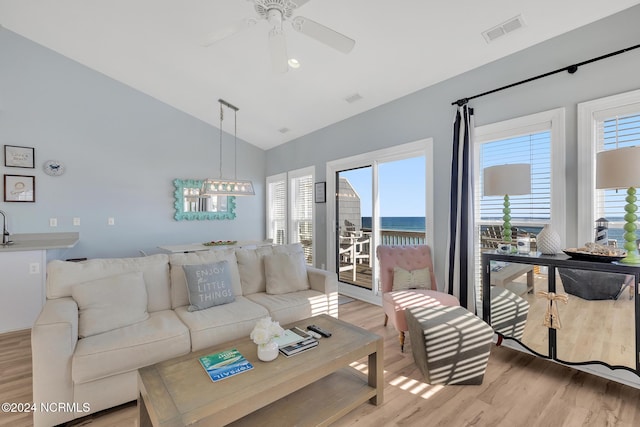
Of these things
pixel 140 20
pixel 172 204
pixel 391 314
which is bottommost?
pixel 391 314

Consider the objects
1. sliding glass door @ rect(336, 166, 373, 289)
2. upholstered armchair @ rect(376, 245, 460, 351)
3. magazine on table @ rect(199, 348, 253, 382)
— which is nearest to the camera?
magazine on table @ rect(199, 348, 253, 382)

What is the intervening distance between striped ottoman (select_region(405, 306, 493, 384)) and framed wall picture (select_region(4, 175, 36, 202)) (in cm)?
531

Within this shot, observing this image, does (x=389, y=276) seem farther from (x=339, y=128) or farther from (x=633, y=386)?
(x=339, y=128)

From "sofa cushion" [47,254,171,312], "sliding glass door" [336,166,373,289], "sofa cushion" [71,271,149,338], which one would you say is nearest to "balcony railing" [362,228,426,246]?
"sliding glass door" [336,166,373,289]

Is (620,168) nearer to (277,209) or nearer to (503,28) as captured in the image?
(503,28)

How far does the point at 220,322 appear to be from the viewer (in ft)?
7.50

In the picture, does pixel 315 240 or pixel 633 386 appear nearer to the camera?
pixel 633 386

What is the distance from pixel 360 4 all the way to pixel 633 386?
3.51 m

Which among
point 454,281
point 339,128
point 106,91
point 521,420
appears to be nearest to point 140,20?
point 106,91

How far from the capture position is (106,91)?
4680 millimetres

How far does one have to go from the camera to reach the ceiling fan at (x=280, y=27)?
6.09ft

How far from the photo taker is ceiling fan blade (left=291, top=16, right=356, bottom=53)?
1929mm

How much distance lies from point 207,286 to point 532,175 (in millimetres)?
3148

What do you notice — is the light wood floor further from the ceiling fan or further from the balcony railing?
the ceiling fan
